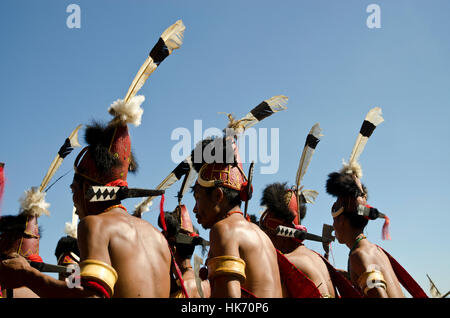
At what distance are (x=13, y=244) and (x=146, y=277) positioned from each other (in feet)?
12.7

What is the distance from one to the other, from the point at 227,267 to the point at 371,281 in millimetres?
2634

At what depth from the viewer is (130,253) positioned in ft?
11.5

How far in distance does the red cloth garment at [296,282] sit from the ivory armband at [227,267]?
1.09 metres

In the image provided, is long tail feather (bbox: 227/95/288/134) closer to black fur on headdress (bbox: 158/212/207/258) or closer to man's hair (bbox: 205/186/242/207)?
man's hair (bbox: 205/186/242/207)

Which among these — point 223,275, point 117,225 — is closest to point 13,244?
point 117,225

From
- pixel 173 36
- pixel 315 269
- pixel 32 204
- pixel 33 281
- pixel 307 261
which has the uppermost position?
pixel 173 36

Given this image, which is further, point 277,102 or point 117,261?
point 277,102

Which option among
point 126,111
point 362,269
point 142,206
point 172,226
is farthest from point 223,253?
point 142,206

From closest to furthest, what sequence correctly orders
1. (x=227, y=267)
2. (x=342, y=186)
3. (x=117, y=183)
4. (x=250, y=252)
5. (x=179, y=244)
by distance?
(x=227, y=267) < (x=250, y=252) < (x=117, y=183) < (x=342, y=186) < (x=179, y=244)

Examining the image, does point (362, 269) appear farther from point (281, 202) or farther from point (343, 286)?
point (281, 202)

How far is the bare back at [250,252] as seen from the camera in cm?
387

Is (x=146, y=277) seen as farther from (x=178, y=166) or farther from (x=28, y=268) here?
(x=178, y=166)

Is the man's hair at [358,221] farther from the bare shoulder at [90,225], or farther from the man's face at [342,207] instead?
the bare shoulder at [90,225]

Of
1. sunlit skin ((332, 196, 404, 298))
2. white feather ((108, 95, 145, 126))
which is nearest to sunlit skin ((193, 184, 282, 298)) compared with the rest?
white feather ((108, 95, 145, 126))
